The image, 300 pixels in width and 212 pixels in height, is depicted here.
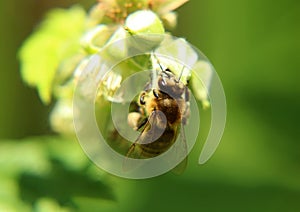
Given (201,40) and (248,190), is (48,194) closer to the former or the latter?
(248,190)

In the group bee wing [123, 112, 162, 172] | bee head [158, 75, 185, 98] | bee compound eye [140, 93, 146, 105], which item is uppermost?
bee head [158, 75, 185, 98]

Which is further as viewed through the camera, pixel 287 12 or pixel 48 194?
pixel 287 12

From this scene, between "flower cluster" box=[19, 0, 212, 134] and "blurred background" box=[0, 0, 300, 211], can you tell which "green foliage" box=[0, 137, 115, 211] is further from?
"flower cluster" box=[19, 0, 212, 134]

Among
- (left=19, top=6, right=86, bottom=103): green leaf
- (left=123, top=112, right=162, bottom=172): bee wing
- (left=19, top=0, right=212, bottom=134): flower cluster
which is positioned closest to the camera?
(left=123, top=112, right=162, bottom=172): bee wing

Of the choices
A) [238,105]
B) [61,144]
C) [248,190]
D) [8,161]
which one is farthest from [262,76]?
[8,161]

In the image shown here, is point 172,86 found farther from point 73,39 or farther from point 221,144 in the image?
point 221,144

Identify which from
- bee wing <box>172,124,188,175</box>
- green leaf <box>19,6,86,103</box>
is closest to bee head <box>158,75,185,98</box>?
bee wing <box>172,124,188,175</box>

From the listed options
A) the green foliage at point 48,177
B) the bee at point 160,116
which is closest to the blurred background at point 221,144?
the green foliage at point 48,177
